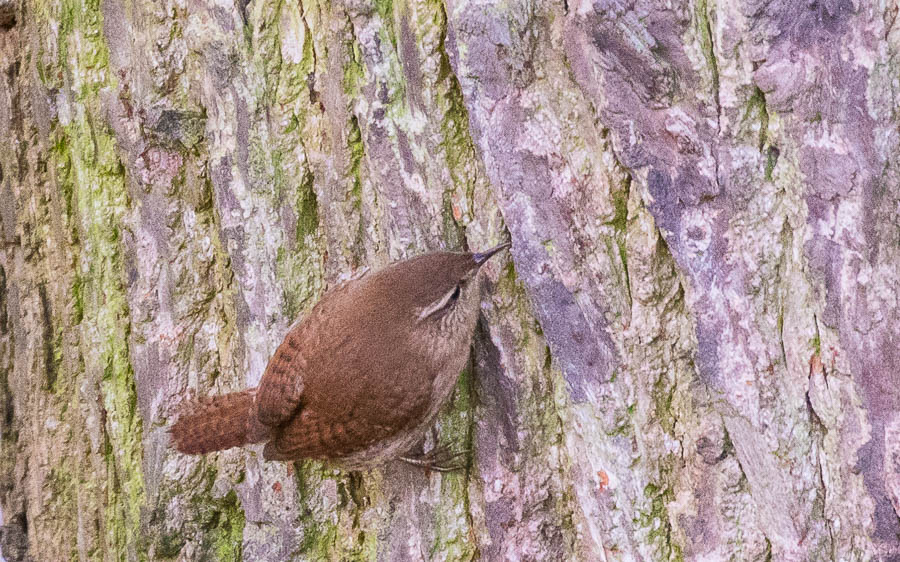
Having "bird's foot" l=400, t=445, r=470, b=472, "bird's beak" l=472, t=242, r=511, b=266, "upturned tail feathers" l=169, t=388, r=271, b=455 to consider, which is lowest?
"bird's foot" l=400, t=445, r=470, b=472

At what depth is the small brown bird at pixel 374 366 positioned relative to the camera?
2.78m

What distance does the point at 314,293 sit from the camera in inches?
123

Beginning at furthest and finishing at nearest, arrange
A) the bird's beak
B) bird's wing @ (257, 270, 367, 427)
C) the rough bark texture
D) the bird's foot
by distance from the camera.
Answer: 1. the bird's foot
2. bird's wing @ (257, 270, 367, 427)
3. the bird's beak
4. the rough bark texture

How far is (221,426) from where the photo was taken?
9.66ft

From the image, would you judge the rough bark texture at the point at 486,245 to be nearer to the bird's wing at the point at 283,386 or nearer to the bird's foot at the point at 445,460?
the bird's foot at the point at 445,460

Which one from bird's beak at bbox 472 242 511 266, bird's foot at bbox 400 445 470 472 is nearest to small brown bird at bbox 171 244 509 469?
bird's beak at bbox 472 242 511 266

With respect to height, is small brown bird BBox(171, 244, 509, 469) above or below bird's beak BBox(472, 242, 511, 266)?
below

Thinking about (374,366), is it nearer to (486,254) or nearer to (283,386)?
(283,386)

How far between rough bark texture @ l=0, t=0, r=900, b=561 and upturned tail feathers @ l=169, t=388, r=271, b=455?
0.80ft

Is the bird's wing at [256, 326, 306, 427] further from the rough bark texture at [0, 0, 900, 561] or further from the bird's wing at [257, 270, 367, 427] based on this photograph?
the rough bark texture at [0, 0, 900, 561]

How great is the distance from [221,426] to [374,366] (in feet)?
2.12

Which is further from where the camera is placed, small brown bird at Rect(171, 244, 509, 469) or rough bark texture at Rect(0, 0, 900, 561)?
small brown bird at Rect(171, 244, 509, 469)

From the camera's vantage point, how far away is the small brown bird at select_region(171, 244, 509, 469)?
9.11ft

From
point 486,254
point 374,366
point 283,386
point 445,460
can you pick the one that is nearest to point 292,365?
point 283,386
